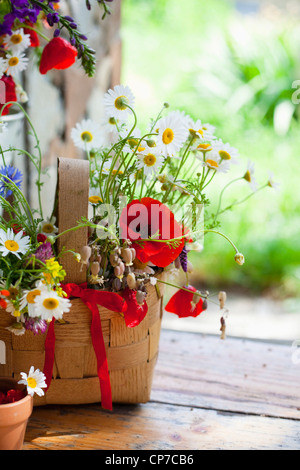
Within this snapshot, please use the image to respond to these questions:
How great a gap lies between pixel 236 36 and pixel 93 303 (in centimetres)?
313

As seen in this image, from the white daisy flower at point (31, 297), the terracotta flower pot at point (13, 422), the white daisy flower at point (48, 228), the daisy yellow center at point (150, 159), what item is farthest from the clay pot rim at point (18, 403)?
the daisy yellow center at point (150, 159)

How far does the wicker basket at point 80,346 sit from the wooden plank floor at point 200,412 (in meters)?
0.03

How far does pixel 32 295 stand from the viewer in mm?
618

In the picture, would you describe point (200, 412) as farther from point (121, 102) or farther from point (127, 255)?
point (121, 102)

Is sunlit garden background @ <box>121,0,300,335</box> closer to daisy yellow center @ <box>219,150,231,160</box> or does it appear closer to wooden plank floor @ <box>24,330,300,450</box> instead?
wooden plank floor @ <box>24,330,300,450</box>

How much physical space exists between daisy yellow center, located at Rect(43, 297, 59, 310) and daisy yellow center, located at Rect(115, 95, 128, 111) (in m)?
0.25

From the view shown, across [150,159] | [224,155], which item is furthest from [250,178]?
[150,159]

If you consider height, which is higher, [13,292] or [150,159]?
[150,159]

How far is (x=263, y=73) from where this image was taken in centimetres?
326

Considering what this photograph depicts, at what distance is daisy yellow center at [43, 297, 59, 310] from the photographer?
23.8 inches

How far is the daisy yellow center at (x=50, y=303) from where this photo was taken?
604mm

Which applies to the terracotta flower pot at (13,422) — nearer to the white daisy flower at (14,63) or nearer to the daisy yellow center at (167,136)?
the daisy yellow center at (167,136)

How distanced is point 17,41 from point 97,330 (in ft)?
1.42
